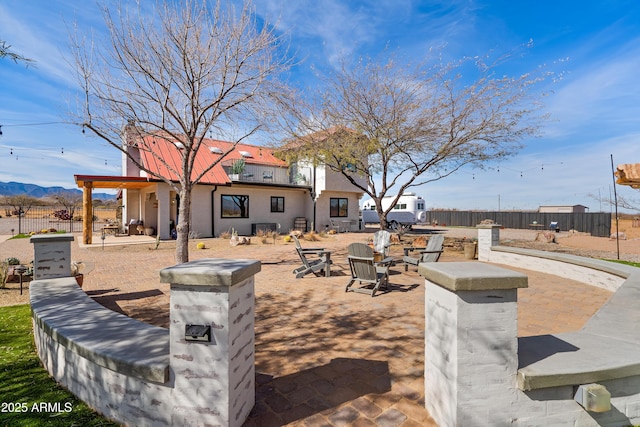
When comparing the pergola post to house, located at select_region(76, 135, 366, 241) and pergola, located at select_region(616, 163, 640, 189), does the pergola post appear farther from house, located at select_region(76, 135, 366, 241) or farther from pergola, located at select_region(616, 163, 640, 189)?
pergola, located at select_region(616, 163, 640, 189)

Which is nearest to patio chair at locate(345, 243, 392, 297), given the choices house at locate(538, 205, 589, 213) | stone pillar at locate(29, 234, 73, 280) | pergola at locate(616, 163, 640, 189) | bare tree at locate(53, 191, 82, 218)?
stone pillar at locate(29, 234, 73, 280)

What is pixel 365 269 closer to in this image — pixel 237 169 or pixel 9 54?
pixel 9 54

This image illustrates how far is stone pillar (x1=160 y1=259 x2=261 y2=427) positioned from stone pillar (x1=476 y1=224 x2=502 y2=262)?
940 cm

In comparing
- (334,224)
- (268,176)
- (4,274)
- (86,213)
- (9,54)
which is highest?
(268,176)

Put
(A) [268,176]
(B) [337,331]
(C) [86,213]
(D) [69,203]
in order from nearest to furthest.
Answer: (B) [337,331], (C) [86,213], (A) [268,176], (D) [69,203]

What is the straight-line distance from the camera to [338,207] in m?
21.9

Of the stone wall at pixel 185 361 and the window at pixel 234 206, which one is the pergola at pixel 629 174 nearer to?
the stone wall at pixel 185 361

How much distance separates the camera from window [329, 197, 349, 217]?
70.5ft

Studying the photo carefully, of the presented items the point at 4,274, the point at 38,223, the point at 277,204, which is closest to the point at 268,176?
the point at 277,204

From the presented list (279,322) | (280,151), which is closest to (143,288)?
(279,322)

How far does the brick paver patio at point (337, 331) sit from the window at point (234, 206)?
8759 millimetres

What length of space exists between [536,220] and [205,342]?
33.2 meters

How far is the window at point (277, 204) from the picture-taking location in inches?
758

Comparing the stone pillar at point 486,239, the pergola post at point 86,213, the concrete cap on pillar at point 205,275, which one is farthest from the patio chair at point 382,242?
the pergola post at point 86,213
